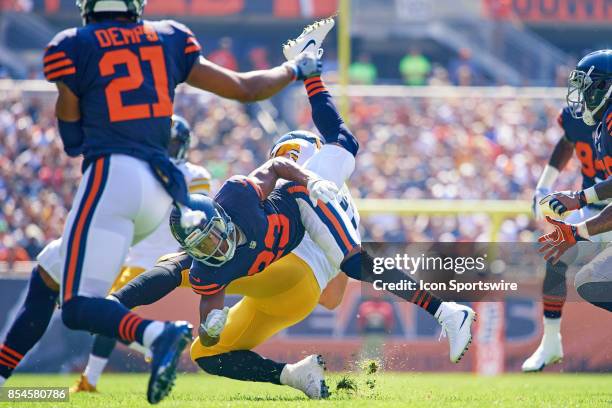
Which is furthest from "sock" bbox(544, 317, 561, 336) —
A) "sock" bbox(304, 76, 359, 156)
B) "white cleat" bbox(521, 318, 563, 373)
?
"sock" bbox(304, 76, 359, 156)

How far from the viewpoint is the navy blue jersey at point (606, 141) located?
6020mm

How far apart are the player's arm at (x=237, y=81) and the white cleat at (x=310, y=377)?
1.47 m

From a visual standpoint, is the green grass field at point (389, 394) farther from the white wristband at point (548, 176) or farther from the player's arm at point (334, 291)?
the white wristband at point (548, 176)

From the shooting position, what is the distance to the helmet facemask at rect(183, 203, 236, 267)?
531 cm

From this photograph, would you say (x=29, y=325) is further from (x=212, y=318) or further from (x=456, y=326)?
(x=456, y=326)

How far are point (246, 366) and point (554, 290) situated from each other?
182 centimetres

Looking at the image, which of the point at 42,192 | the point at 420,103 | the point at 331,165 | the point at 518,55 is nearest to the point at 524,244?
the point at 331,165

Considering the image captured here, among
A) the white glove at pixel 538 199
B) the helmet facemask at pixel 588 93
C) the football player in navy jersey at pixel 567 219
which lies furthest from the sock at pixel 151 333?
the white glove at pixel 538 199

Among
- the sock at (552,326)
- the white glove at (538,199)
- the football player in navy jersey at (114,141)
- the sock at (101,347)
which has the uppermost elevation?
the football player in navy jersey at (114,141)

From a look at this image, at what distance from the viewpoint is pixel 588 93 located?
643cm

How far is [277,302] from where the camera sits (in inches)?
238

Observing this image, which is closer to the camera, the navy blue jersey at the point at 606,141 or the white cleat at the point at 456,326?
the white cleat at the point at 456,326

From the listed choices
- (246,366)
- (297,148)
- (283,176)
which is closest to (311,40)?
(297,148)

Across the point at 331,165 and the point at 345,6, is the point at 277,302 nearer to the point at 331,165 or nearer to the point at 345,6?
the point at 331,165
